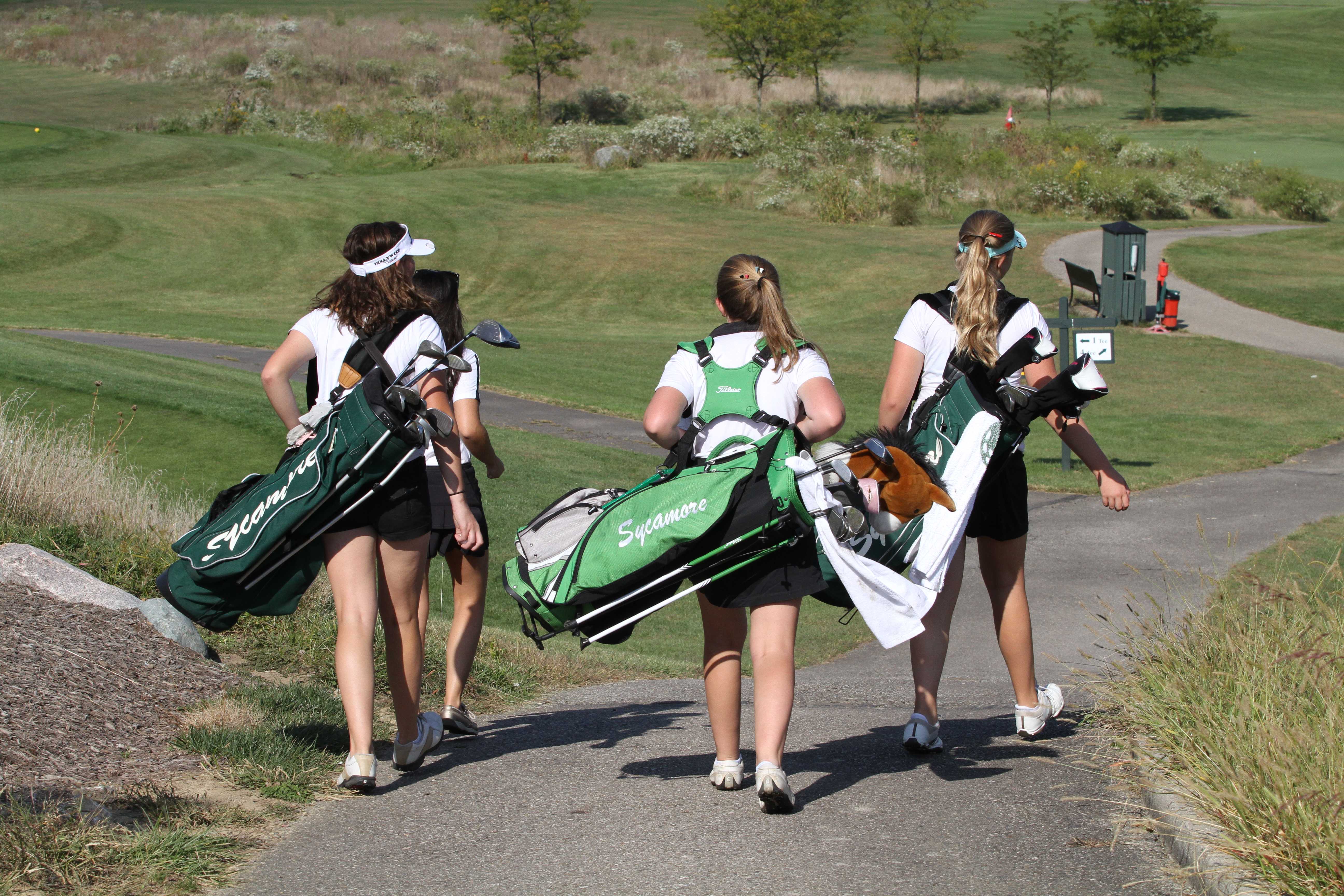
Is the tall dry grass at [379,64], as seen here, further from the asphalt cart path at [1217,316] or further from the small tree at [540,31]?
the asphalt cart path at [1217,316]

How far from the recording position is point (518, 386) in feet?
61.1

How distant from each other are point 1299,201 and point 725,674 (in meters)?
38.6

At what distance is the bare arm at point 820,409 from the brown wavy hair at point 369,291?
1.46 m

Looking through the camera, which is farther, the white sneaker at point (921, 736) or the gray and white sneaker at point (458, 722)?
the gray and white sneaker at point (458, 722)

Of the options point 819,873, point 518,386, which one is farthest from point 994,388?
point 518,386

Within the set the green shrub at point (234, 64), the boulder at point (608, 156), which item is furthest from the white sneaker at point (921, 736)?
the green shrub at point (234, 64)

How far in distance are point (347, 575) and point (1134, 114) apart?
2594 inches

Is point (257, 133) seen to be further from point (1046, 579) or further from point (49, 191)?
point (1046, 579)

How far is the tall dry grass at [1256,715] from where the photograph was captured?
3.31 m

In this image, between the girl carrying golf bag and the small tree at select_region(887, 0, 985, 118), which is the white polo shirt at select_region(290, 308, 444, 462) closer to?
the girl carrying golf bag

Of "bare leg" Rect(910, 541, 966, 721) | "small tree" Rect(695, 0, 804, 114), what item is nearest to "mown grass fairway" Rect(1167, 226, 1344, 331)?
"bare leg" Rect(910, 541, 966, 721)

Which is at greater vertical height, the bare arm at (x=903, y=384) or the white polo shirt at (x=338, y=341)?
the white polo shirt at (x=338, y=341)

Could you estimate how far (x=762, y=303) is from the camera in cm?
448

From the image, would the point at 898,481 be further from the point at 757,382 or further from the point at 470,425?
the point at 470,425
